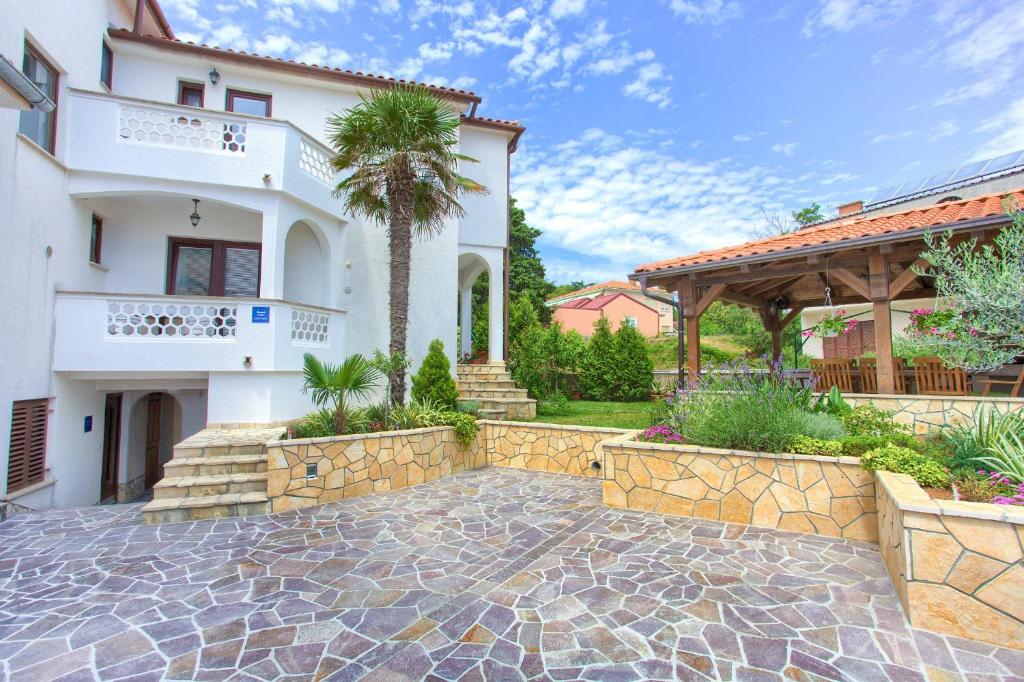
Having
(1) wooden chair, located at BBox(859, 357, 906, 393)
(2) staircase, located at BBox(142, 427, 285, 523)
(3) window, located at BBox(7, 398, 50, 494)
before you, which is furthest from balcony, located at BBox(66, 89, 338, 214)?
(1) wooden chair, located at BBox(859, 357, 906, 393)

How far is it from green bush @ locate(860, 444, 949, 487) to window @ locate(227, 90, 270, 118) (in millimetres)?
13041

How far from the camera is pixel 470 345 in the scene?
15.2 meters

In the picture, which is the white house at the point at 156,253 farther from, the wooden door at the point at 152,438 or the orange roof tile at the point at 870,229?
the orange roof tile at the point at 870,229

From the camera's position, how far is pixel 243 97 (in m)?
10.9

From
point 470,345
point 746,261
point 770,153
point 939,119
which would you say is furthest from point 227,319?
point 770,153

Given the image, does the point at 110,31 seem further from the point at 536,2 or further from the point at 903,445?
the point at 903,445

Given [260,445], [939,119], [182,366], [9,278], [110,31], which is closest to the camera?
[9,278]

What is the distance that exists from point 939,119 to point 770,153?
312 inches

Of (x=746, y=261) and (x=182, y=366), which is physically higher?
(x=746, y=261)

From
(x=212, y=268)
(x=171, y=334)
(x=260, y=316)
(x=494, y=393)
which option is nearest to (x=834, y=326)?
(x=494, y=393)

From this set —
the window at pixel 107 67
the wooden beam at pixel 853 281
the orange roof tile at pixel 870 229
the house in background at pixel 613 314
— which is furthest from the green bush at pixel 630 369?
the house in background at pixel 613 314

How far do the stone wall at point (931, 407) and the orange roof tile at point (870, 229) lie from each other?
2.61m

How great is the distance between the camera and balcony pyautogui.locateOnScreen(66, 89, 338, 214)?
8.02 meters

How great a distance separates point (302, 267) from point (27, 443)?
568 centimetres
